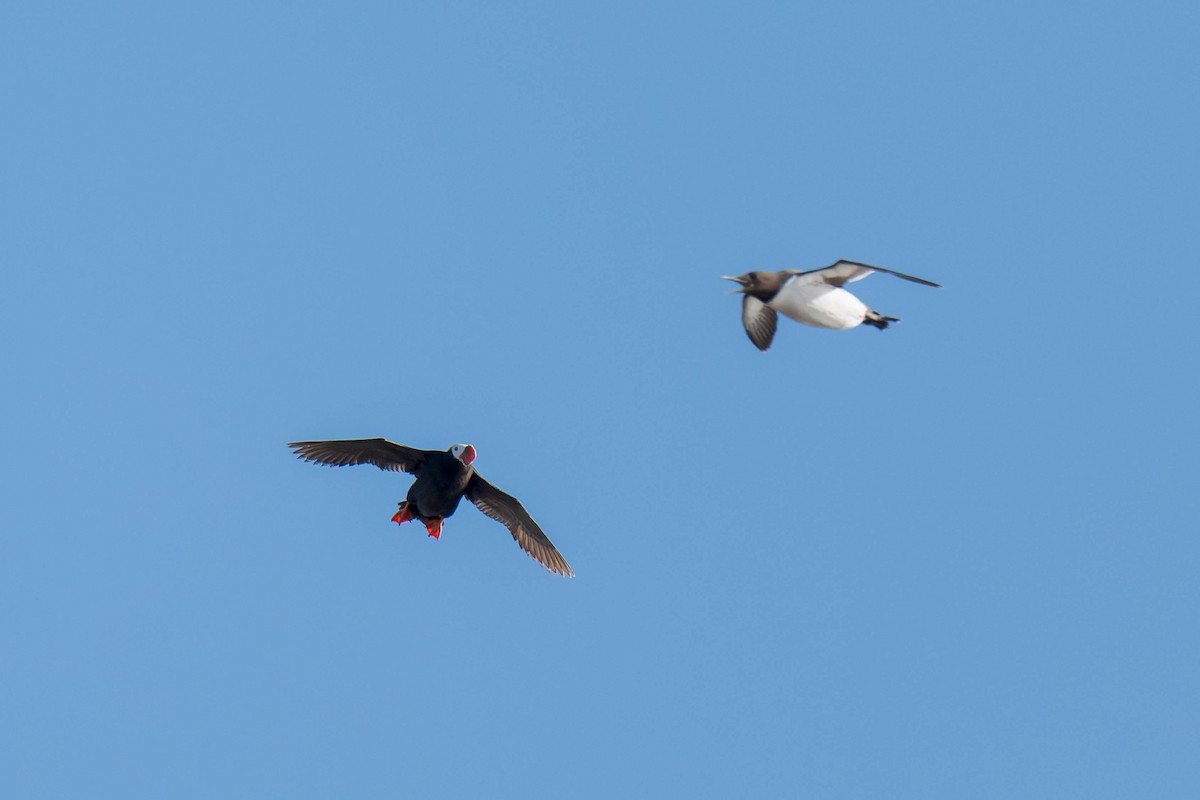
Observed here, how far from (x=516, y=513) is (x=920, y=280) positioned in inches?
296

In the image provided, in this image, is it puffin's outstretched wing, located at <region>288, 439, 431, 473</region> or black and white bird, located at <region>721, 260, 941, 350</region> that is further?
puffin's outstretched wing, located at <region>288, 439, 431, 473</region>

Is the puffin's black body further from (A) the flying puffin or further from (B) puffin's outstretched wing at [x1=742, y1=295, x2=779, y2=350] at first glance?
(B) puffin's outstretched wing at [x1=742, y1=295, x2=779, y2=350]

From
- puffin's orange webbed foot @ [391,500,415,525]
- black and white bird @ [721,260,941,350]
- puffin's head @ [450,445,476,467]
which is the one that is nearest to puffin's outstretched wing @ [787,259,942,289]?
black and white bird @ [721,260,941,350]

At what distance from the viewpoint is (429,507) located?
22.5 metres

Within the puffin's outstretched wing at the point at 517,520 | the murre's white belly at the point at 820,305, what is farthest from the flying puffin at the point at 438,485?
the murre's white belly at the point at 820,305

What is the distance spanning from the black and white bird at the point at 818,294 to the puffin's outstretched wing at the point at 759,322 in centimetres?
96

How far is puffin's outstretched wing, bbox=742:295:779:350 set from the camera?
74.0 ft

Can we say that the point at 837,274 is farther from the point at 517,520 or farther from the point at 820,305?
the point at 517,520

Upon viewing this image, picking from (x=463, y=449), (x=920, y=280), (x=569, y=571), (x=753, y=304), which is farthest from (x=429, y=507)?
(x=920, y=280)

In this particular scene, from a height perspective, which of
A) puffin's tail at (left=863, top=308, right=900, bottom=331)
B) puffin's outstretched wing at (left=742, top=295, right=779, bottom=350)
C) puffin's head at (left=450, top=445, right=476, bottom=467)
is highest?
puffin's outstretched wing at (left=742, top=295, right=779, bottom=350)

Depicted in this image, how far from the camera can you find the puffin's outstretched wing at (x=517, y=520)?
23703mm

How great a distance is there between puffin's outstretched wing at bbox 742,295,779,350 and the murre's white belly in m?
1.61

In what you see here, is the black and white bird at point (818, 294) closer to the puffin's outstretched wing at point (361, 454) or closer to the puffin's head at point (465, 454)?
the puffin's head at point (465, 454)

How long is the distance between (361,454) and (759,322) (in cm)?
556
